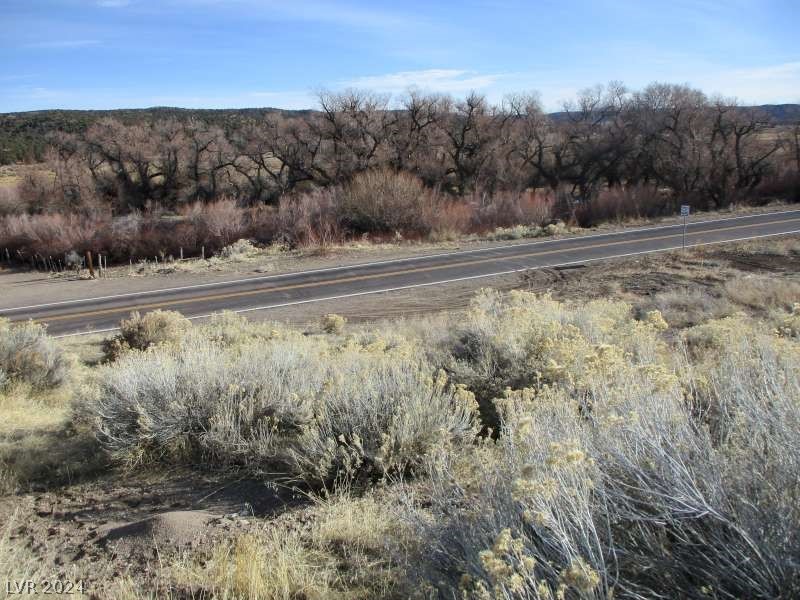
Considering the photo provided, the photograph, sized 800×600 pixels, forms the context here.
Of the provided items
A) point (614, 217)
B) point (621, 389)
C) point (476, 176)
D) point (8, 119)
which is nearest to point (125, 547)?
point (621, 389)

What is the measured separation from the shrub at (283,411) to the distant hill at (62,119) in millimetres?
64608

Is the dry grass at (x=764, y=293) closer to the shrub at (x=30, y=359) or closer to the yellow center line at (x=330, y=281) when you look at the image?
the yellow center line at (x=330, y=281)

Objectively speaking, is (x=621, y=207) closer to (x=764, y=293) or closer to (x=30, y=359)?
(x=764, y=293)

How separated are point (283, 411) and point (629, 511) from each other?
409 cm

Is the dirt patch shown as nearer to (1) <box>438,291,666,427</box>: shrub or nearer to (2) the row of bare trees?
(1) <box>438,291,666,427</box>: shrub

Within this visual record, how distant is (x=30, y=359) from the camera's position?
33.1 ft

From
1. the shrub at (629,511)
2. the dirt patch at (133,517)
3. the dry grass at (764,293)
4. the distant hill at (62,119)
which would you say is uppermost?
the distant hill at (62,119)

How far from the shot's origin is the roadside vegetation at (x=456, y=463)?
2.87m

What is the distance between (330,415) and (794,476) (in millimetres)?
3956

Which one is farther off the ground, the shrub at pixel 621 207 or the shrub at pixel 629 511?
the shrub at pixel 629 511

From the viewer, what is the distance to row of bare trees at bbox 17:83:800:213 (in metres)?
50.2

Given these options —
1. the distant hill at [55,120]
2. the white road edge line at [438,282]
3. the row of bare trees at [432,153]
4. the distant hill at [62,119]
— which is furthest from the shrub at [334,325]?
the distant hill at [55,120]

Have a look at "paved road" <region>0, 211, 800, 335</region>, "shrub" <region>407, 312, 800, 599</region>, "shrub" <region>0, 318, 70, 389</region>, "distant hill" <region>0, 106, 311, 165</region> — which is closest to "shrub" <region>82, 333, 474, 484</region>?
"shrub" <region>407, 312, 800, 599</region>

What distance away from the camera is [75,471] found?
6.45m
